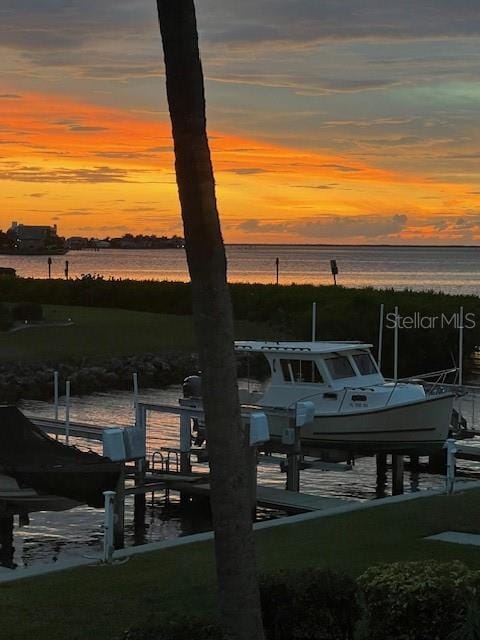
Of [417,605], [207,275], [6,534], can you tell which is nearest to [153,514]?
[6,534]

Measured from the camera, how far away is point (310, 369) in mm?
28891

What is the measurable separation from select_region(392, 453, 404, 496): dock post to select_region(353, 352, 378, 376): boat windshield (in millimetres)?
2983

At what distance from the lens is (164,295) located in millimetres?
78000

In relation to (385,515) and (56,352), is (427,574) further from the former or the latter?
(56,352)

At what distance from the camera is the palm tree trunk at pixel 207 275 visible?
7.30 metres

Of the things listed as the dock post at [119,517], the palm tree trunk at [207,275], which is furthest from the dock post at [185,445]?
the palm tree trunk at [207,275]

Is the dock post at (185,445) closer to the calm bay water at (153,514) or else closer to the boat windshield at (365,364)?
the calm bay water at (153,514)

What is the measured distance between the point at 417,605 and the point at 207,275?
136 inches

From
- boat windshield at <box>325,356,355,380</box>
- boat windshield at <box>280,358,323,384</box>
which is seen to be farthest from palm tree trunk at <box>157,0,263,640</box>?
boat windshield at <box>280,358,323,384</box>

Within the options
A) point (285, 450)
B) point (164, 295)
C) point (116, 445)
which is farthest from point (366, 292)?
point (116, 445)

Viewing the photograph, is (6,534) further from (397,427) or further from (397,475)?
(397,427)

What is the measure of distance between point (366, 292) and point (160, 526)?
4653 centimetres

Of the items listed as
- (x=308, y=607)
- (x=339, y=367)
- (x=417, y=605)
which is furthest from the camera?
(x=339, y=367)

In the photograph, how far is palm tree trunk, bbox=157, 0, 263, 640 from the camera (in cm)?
730
